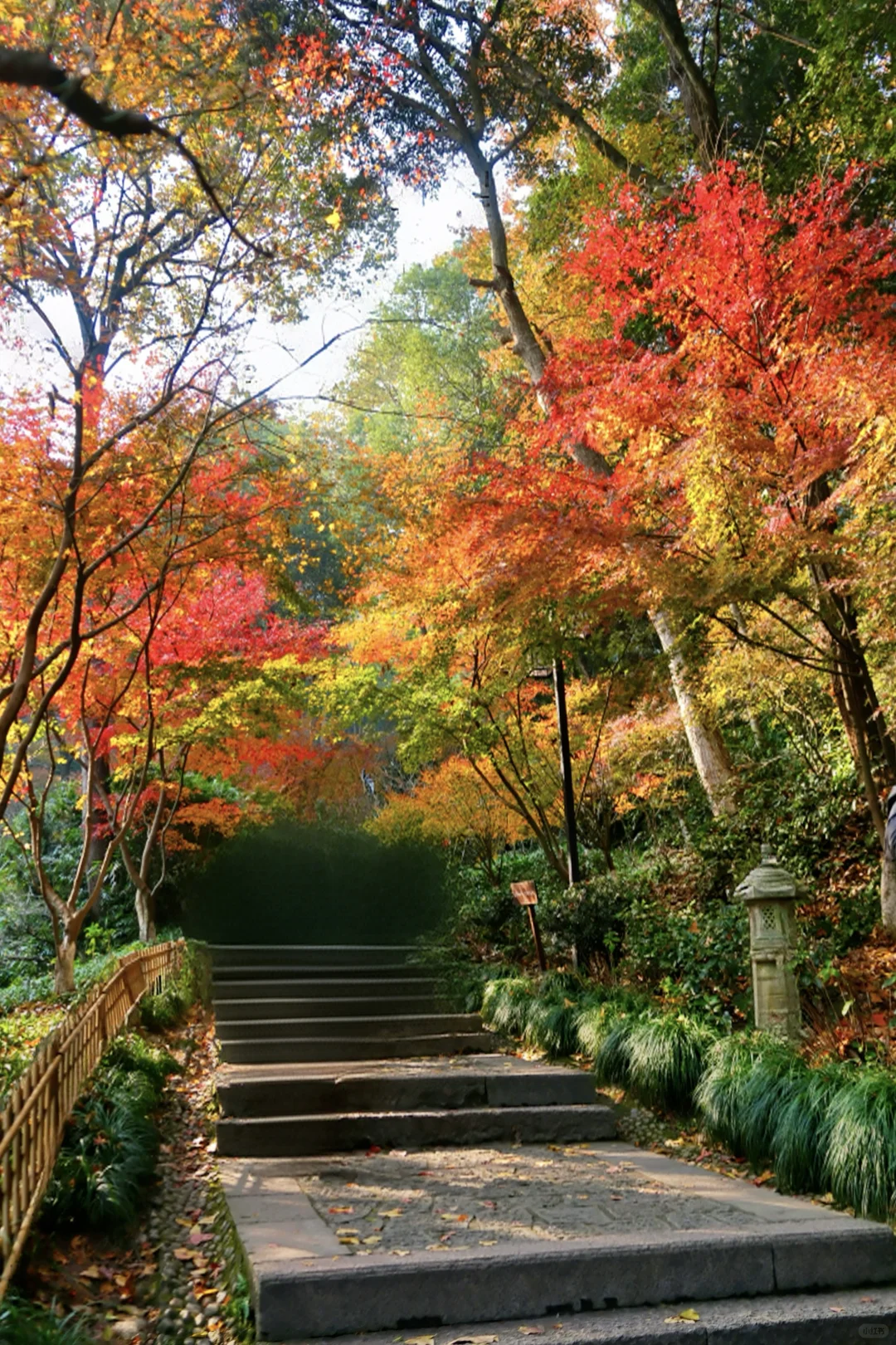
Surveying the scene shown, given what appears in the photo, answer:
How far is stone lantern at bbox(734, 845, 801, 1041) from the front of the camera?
18.5ft

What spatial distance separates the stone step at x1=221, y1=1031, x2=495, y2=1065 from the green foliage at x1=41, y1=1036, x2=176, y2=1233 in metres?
1.12

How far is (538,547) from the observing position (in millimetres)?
8008

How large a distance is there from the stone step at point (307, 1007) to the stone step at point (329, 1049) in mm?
724

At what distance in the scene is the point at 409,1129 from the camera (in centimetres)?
536

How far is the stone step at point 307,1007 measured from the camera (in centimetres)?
812

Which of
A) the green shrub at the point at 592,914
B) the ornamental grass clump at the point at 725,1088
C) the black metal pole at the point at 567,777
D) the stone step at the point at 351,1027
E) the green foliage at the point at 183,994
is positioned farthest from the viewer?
the black metal pole at the point at 567,777

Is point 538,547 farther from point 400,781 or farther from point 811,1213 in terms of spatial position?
point 400,781

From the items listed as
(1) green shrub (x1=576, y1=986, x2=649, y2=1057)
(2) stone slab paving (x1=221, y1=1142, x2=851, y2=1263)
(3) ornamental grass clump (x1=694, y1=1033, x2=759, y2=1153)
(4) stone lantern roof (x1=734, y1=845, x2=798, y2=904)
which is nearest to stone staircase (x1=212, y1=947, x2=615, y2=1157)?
(2) stone slab paving (x1=221, y1=1142, x2=851, y2=1263)

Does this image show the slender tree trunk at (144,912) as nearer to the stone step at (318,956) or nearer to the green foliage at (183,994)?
the green foliage at (183,994)

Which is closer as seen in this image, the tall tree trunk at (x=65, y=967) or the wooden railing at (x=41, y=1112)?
the wooden railing at (x=41, y=1112)

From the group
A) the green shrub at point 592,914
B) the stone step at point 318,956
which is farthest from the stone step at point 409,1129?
the stone step at point 318,956

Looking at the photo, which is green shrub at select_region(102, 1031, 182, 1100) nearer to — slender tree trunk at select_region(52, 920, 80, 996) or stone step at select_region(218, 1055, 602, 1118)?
stone step at select_region(218, 1055, 602, 1118)

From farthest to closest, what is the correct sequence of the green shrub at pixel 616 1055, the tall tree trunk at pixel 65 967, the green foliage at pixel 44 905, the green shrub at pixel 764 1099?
1. the green foliage at pixel 44 905
2. the tall tree trunk at pixel 65 967
3. the green shrub at pixel 616 1055
4. the green shrub at pixel 764 1099

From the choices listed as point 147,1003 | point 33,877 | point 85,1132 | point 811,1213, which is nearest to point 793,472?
point 811,1213
